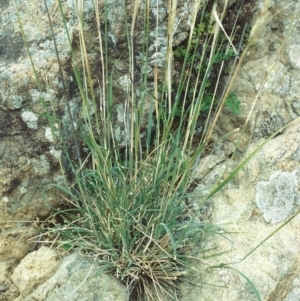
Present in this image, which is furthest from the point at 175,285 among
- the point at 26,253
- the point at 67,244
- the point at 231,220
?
the point at 26,253

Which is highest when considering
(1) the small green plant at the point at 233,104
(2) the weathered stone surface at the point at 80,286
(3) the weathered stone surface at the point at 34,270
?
(1) the small green plant at the point at 233,104

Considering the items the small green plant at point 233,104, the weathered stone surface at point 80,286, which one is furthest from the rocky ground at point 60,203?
the small green plant at point 233,104

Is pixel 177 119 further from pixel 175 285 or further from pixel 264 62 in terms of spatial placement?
pixel 175 285

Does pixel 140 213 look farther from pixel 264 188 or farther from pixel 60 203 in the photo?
pixel 264 188

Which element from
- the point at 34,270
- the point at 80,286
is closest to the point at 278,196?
the point at 80,286

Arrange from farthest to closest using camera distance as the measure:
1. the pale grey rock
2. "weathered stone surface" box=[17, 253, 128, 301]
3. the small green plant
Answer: the small green plant < the pale grey rock < "weathered stone surface" box=[17, 253, 128, 301]

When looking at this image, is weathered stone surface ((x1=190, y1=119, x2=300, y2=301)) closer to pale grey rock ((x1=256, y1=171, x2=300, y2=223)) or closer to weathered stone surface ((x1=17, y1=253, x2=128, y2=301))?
pale grey rock ((x1=256, y1=171, x2=300, y2=223))

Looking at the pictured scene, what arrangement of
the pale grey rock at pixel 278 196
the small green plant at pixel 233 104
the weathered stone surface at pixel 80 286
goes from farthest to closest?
the small green plant at pixel 233 104, the pale grey rock at pixel 278 196, the weathered stone surface at pixel 80 286

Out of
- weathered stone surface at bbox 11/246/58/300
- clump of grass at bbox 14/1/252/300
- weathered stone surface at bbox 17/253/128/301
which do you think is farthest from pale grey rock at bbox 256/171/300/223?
weathered stone surface at bbox 11/246/58/300

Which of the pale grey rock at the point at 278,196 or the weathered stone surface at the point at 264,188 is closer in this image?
the weathered stone surface at the point at 264,188

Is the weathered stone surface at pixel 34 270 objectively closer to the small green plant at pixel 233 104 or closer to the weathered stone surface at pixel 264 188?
the weathered stone surface at pixel 264 188

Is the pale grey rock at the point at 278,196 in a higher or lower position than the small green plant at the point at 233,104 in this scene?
lower

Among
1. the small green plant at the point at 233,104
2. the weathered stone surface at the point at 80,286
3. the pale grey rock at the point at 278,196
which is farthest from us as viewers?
the small green plant at the point at 233,104

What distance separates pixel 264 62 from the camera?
189 centimetres
